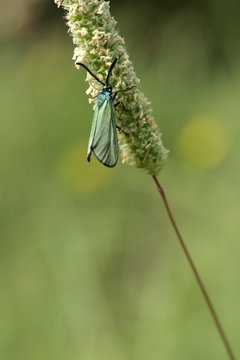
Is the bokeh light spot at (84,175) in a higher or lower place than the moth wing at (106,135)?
higher

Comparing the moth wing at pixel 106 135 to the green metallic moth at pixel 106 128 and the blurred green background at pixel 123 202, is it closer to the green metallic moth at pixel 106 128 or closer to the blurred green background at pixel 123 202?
the green metallic moth at pixel 106 128

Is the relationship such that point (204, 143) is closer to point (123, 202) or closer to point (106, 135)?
point (123, 202)

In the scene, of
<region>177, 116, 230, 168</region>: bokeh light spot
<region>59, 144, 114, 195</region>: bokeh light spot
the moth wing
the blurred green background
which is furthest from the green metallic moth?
<region>59, 144, 114, 195</region>: bokeh light spot

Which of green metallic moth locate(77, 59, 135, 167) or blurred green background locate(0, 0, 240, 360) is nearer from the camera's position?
green metallic moth locate(77, 59, 135, 167)

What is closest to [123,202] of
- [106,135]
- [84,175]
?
[84,175]

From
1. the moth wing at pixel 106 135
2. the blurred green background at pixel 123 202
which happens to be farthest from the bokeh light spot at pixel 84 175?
the moth wing at pixel 106 135

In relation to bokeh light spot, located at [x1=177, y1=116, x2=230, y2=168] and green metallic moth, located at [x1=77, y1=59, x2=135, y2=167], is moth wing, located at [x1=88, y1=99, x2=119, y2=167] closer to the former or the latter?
green metallic moth, located at [x1=77, y1=59, x2=135, y2=167]

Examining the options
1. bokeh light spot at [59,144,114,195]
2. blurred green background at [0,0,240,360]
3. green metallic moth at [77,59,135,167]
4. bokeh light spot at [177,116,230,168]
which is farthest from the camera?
bokeh light spot at [59,144,114,195]
